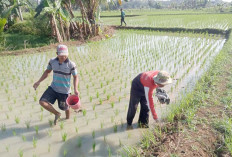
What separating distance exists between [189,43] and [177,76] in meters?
4.05

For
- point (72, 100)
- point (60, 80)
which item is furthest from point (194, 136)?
point (60, 80)

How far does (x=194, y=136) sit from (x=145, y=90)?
89 centimetres

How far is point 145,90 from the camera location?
2.38 meters

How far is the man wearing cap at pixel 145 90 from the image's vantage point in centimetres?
222

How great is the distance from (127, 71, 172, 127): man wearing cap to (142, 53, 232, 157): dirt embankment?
0.33 m

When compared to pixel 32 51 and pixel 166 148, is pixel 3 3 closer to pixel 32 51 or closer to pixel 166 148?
pixel 32 51

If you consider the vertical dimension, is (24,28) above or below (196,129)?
above

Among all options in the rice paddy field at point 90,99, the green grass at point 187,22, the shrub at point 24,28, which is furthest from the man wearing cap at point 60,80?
the green grass at point 187,22

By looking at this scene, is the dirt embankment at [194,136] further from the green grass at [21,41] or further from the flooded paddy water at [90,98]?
the green grass at [21,41]

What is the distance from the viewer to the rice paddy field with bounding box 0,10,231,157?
2.59 m

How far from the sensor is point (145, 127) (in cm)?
290

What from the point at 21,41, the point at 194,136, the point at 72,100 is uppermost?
the point at 21,41

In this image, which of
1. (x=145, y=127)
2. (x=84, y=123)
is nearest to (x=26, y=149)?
(x=84, y=123)

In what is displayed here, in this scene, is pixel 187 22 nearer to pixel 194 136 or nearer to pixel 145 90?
pixel 194 136
